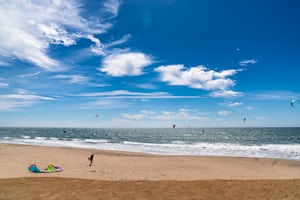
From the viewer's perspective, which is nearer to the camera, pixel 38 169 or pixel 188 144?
pixel 38 169

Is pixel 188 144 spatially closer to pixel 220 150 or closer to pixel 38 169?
pixel 220 150

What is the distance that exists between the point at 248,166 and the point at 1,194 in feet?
55.5

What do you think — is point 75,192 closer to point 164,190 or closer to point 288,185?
point 164,190

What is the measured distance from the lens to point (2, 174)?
1305 centimetres

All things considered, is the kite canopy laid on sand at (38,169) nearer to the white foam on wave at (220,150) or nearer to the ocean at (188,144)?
the white foam on wave at (220,150)

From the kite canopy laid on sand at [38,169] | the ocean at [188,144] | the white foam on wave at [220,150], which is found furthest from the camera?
the ocean at [188,144]

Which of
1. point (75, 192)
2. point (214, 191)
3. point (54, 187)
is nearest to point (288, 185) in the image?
point (214, 191)

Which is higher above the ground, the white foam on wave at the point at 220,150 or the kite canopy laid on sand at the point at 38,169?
the kite canopy laid on sand at the point at 38,169

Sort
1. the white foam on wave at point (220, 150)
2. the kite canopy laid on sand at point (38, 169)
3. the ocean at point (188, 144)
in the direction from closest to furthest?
the kite canopy laid on sand at point (38, 169)
the white foam on wave at point (220, 150)
the ocean at point (188, 144)

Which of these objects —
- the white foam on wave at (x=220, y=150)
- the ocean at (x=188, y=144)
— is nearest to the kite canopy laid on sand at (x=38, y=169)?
the white foam on wave at (x=220, y=150)

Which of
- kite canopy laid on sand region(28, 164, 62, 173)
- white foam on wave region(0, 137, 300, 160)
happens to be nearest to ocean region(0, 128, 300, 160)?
white foam on wave region(0, 137, 300, 160)

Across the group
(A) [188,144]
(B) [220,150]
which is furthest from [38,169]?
(A) [188,144]

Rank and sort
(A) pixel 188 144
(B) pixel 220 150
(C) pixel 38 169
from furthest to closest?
1. (A) pixel 188 144
2. (B) pixel 220 150
3. (C) pixel 38 169

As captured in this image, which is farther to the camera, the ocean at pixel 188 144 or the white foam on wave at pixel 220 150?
the ocean at pixel 188 144
